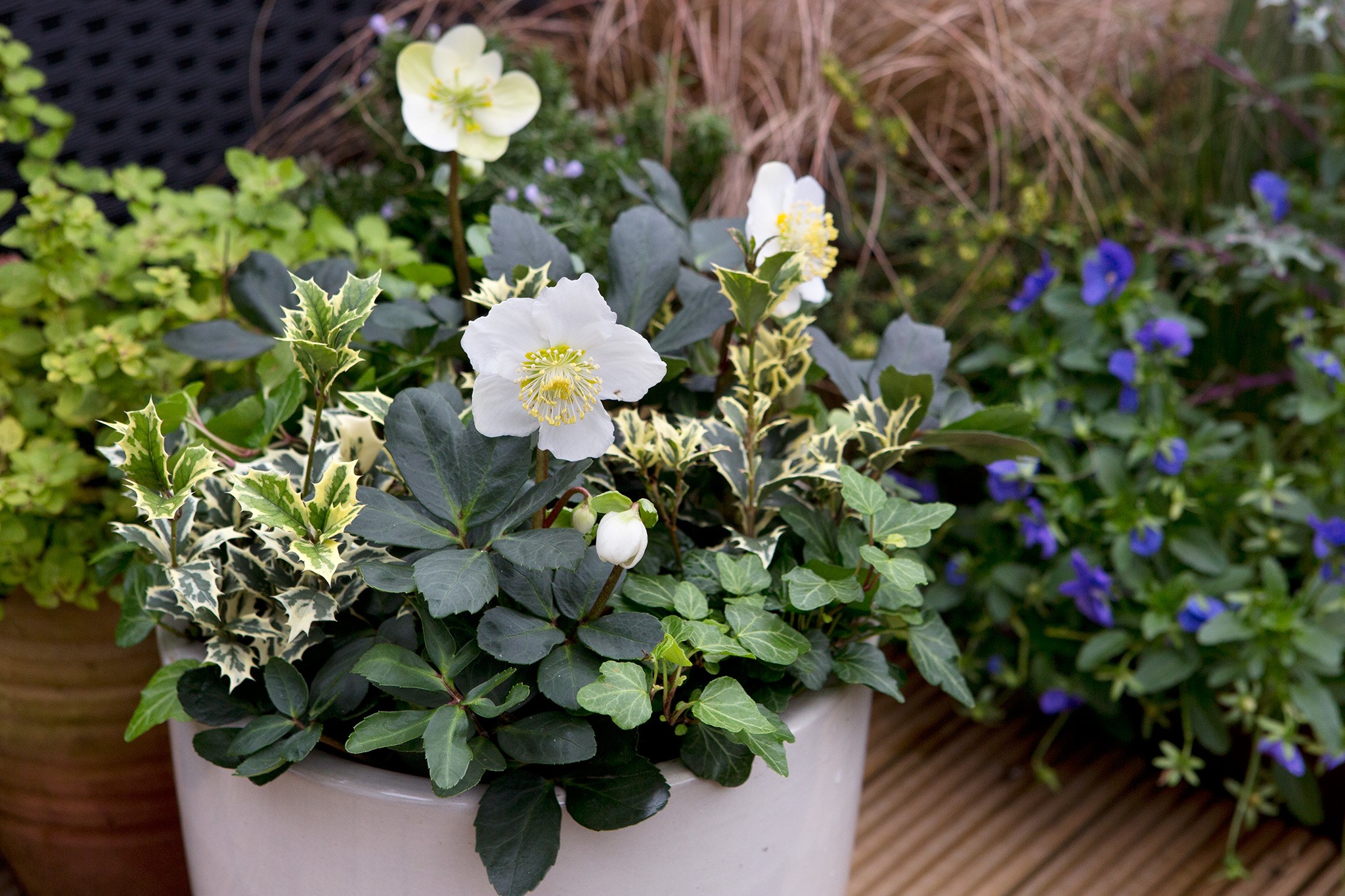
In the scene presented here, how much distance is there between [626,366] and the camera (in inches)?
19.3

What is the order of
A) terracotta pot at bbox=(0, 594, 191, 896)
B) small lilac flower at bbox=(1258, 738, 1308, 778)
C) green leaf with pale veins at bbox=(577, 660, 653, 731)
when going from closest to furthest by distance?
1. green leaf with pale veins at bbox=(577, 660, 653, 731)
2. terracotta pot at bbox=(0, 594, 191, 896)
3. small lilac flower at bbox=(1258, 738, 1308, 778)

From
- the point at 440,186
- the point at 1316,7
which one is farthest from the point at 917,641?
the point at 1316,7

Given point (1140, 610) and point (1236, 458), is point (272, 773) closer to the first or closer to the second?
point (1140, 610)

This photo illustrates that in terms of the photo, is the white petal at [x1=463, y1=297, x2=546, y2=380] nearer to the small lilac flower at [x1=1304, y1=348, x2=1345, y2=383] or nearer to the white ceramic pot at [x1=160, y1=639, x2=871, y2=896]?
the white ceramic pot at [x1=160, y1=639, x2=871, y2=896]

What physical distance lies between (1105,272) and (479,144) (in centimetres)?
69

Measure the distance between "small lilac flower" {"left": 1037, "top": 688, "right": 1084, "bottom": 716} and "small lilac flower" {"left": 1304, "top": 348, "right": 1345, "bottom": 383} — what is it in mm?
387

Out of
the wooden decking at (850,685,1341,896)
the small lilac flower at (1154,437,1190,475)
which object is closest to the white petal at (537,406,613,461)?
the wooden decking at (850,685,1341,896)

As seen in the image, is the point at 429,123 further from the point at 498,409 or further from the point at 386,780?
the point at 386,780

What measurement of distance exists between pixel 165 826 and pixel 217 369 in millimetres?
354

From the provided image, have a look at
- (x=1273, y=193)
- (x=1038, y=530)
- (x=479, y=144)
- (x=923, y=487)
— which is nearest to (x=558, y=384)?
(x=479, y=144)

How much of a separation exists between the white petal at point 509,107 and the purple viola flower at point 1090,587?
645 millimetres

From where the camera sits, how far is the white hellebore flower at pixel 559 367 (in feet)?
1.55

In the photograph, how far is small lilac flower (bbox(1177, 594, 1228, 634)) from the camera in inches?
36.8

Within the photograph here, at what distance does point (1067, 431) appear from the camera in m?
1.05
